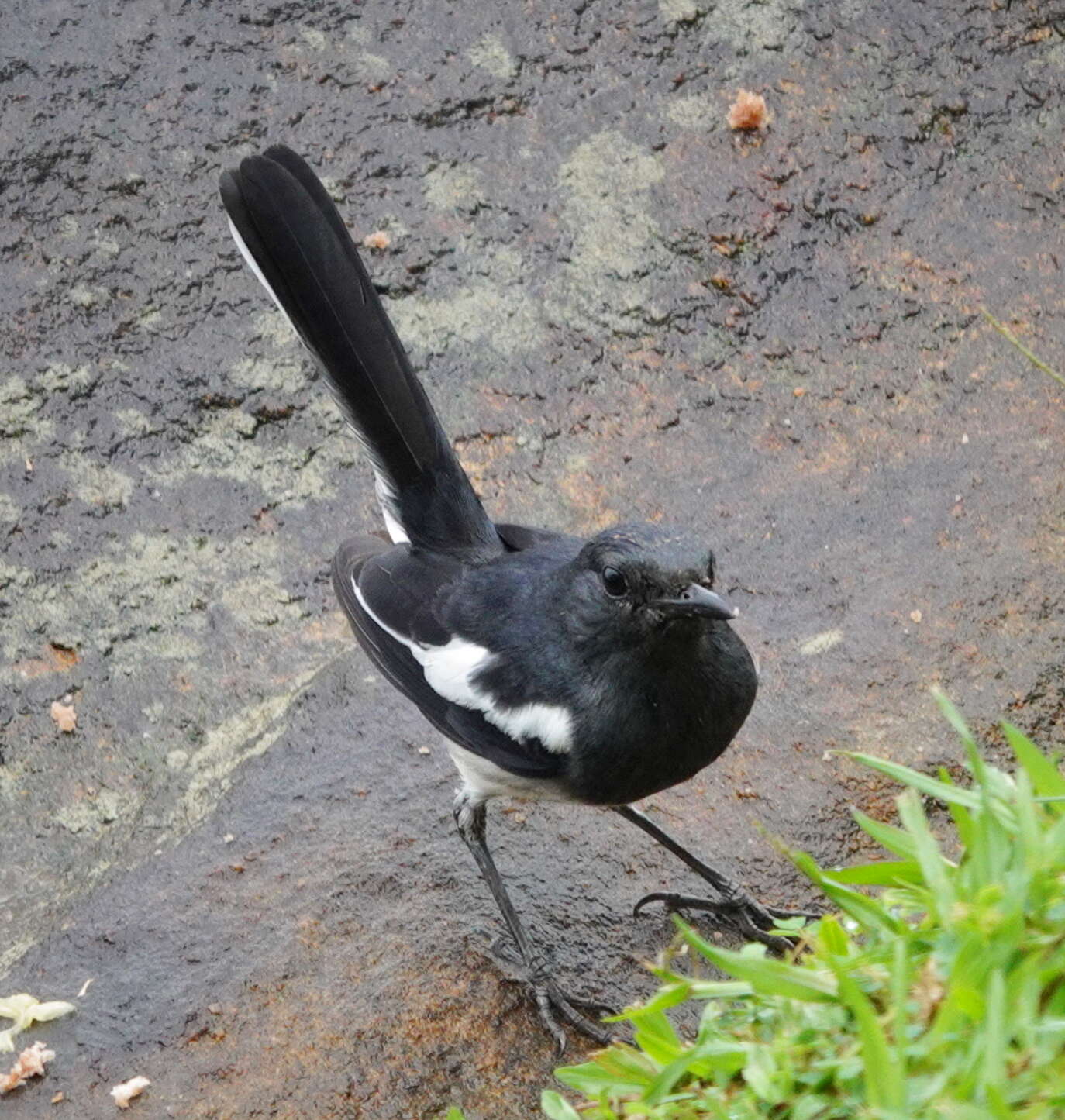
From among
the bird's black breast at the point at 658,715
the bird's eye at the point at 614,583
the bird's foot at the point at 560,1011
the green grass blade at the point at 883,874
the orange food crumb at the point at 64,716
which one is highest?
the green grass blade at the point at 883,874

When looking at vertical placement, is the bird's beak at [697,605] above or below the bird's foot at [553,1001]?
above

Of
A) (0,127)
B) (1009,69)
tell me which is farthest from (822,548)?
(0,127)

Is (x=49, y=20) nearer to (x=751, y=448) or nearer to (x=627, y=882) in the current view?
(x=751, y=448)

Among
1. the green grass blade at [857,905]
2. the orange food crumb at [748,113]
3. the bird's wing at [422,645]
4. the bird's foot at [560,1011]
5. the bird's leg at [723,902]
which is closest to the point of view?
the green grass blade at [857,905]

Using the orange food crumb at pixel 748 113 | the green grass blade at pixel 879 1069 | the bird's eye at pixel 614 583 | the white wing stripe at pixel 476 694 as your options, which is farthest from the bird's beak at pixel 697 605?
the orange food crumb at pixel 748 113

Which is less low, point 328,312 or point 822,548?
point 328,312

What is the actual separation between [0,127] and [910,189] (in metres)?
3.69

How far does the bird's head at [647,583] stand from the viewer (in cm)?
342

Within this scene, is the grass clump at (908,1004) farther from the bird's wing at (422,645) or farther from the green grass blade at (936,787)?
the bird's wing at (422,645)

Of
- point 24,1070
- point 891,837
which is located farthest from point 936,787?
point 24,1070

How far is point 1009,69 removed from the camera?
6.12 metres

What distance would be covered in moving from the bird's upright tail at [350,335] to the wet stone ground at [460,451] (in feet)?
2.14

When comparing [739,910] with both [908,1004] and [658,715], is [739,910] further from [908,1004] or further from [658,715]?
[908,1004]

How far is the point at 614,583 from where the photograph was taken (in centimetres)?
360
